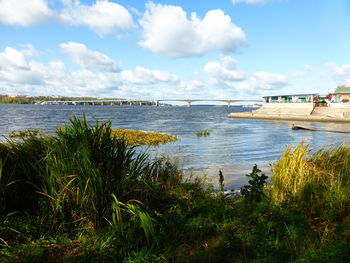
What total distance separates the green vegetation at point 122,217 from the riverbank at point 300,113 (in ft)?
199

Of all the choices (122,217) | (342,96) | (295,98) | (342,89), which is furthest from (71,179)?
(342,89)

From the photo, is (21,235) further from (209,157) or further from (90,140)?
(209,157)

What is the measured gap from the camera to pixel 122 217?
4520mm

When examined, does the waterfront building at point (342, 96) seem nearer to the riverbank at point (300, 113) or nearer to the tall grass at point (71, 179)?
the riverbank at point (300, 113)

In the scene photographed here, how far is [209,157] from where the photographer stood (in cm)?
1839

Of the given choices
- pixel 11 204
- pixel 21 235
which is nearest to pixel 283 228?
pixel 21 235

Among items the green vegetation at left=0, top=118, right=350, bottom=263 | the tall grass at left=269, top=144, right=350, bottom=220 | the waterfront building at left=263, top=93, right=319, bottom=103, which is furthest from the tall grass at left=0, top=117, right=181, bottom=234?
the waterfront building at left=263, top=93, right=319, bottom=103

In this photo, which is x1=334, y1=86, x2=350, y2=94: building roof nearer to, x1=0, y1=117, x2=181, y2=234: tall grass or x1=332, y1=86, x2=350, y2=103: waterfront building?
x1=332, y1=86, x2=350, y2=103: waterfront building

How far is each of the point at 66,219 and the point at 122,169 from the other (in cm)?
128

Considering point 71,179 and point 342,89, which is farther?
point 342,89

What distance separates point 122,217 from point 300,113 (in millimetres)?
73260

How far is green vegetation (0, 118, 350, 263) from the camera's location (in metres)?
3.84

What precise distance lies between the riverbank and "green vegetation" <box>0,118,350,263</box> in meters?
60.8

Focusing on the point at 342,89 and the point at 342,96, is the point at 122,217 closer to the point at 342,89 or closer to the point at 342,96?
the point at 342,96
